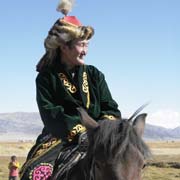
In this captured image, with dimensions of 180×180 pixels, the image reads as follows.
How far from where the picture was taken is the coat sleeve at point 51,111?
16.2 ft

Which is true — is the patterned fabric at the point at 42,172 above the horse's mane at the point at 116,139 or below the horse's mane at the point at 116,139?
below

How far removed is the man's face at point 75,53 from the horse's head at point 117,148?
1396mm

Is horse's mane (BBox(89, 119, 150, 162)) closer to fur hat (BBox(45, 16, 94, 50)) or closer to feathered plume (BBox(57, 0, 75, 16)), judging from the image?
fur hat (BBox(45, 16, 94, 50))

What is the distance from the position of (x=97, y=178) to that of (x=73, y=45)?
1.92 m

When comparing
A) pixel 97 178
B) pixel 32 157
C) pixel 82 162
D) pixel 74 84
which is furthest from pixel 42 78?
pixel 97 178

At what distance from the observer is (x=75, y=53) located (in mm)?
5508

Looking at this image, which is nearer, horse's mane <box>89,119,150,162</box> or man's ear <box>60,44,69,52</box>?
horse's mane <box>89,119,150,162</box>

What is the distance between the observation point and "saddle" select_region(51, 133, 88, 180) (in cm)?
463

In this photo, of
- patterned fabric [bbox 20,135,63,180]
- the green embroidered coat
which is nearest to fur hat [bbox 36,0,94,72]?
the green embroidered coat

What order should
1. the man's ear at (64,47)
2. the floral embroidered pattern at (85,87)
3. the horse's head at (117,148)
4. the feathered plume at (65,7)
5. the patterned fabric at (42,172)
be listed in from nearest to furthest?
the horse's head at (117,148) < the patterned fabric at (42,172) < the floral embroidered pattern at (85,87) < the man's ear at (64,47) < the feathered plume at (65,7)

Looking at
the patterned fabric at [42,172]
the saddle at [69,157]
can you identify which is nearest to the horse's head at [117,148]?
the saddle at [69,157]

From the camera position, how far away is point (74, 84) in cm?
553

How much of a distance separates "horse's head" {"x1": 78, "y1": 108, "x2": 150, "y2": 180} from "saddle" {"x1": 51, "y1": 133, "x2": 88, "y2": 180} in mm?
383

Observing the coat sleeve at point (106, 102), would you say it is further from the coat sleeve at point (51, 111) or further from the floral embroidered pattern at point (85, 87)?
the coat sleeve at point (51, 111)
